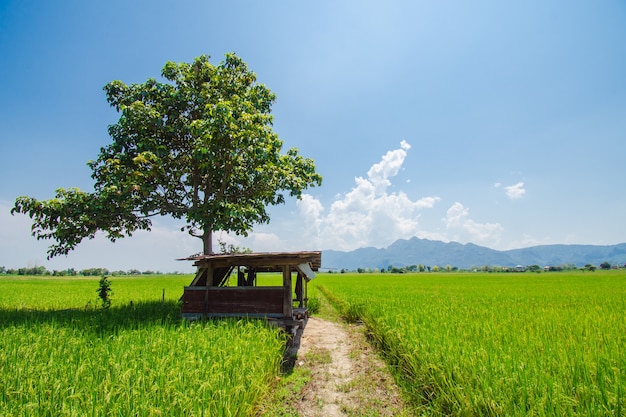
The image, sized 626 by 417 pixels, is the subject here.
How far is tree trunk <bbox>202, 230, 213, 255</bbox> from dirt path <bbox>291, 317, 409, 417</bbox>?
6.58m

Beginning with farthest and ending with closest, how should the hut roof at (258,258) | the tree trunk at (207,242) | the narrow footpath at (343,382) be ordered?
the tree trunk at (207,242) < the hut roof at (258,258) < the narrow footpath at (343,382)

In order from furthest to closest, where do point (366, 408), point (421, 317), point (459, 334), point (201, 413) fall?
point (421, 317), point (459, 334), point (366, 408), point (201, 413)

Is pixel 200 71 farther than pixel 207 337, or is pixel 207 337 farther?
pixel 200 71

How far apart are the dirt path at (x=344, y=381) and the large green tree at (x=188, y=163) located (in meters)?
6.06

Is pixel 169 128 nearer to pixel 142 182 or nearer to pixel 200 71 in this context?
pixel 142 182

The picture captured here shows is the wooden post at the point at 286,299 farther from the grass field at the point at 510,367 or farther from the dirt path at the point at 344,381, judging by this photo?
the grass field at the point at 510,367

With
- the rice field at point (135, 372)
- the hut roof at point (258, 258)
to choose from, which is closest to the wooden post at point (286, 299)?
the hut roof at point (258, 258)

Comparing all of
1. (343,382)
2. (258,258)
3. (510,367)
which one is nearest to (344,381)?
(343,382)

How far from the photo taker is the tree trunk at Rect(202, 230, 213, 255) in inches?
569

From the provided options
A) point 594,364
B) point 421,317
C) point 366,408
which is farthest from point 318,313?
point 594,364

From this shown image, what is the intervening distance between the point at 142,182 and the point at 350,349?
32.9ft

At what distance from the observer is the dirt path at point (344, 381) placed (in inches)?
213

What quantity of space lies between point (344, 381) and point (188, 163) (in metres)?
11.2

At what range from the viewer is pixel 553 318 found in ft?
29.6
